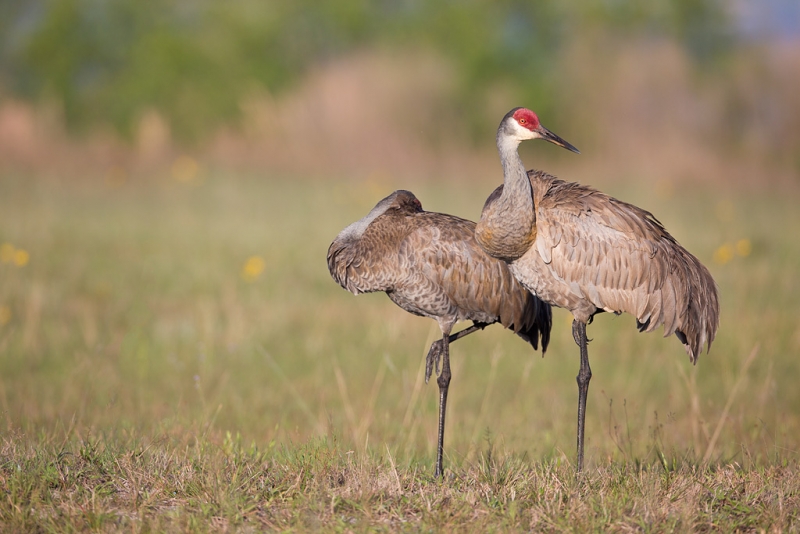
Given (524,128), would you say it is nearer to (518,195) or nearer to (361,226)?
(518,195)

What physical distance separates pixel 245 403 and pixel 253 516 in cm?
318

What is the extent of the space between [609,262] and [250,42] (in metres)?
22.6

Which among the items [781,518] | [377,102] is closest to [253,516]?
[781,518]

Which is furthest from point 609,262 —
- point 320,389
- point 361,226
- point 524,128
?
point 320,389

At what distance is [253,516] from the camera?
12.9 feet

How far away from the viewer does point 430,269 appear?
5.44m

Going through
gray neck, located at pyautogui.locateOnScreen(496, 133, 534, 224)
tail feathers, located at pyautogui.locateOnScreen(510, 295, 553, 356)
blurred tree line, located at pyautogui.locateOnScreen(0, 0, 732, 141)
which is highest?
blurred tree line, located at pyautogui.locateOnScreen(0, 0, 732, 141)

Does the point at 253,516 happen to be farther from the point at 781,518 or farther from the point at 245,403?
the point at 245,403

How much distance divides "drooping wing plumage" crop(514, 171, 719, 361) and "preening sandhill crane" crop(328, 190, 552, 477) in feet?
1.62

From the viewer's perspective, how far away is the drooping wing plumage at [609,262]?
497 cm

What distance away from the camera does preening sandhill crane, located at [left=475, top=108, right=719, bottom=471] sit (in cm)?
493

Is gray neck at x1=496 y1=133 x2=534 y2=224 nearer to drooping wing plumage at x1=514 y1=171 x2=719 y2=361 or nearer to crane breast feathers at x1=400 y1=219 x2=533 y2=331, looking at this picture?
drooping wing plumage at x1=514 y1=171 x2=719 y2=361

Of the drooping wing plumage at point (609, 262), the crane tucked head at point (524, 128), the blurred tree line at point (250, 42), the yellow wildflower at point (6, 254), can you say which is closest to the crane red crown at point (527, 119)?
the crane tucked head at point (524, 128)

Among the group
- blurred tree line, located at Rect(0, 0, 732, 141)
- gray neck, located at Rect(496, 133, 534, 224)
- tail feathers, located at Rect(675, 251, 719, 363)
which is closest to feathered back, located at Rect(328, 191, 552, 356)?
gray neck, located at Rect(496, 133, 534, 224)
